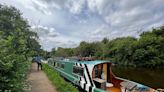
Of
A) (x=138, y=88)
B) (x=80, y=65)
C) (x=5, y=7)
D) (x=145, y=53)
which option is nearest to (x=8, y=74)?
(x=138, y=88)

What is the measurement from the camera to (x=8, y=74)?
18.8 ft

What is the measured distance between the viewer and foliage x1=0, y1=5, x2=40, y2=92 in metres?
5.44

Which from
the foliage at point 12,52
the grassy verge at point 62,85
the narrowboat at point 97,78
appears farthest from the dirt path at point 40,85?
the narrowboat at point 97,78

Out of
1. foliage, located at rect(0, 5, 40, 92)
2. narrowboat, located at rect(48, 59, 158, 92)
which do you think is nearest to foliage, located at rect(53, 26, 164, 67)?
foliage, located at rect(0, 5, 40, 92)

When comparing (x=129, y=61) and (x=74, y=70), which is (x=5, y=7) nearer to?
(x=74, y=70)

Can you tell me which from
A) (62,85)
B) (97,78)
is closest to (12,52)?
(62,85)

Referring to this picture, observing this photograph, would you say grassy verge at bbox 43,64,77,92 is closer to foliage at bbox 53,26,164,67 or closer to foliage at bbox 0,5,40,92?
foliage at bbox 0,5,40,92

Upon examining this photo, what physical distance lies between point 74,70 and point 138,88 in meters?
6.36

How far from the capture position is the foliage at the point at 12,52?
5.44 m

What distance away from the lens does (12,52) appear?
796cm

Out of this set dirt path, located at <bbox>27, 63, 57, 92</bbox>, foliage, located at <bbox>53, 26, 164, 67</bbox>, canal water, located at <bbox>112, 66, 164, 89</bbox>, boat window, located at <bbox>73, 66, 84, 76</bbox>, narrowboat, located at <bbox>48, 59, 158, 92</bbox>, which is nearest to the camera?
dirt path, located at <bbox>27, 63, 57, 92</bbox>

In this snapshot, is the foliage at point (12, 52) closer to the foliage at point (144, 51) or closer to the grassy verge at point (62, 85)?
the grassy verge at point (62, 85)

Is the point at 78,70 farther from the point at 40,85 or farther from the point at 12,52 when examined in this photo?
the point at 12,52

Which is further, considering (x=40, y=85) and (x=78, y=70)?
(x=78, y=70)
